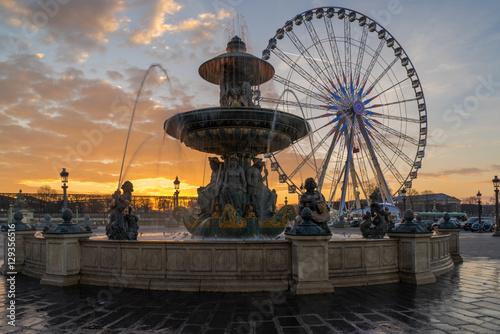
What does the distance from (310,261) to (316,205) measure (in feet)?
6.92

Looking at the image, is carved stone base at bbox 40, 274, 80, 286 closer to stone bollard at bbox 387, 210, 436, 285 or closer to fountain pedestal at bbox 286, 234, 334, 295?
fountain pedestal at bbox 286, 234, 334, 295

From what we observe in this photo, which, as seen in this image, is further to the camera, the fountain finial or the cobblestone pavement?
the fountain finial

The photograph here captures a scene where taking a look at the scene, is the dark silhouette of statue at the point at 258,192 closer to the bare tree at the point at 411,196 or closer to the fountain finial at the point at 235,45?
the fountain finial at the point at 235,45

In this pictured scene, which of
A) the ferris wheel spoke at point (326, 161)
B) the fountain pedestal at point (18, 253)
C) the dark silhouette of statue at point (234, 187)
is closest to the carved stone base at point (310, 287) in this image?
the dark silhouette of statue at point (234, 187)

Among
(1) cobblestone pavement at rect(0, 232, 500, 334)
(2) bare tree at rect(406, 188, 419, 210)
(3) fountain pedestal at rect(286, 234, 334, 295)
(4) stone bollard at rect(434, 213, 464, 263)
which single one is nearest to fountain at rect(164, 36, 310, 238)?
(3) fountain pedestal at rect(286, 234, 334, 295)

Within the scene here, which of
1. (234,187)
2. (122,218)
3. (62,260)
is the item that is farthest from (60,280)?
(234,187)

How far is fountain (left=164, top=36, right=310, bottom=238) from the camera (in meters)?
10.3

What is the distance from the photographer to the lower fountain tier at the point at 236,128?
1023 centimetres

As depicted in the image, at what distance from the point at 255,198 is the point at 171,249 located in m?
4.83

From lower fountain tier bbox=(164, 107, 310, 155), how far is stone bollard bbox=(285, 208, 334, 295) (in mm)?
4639

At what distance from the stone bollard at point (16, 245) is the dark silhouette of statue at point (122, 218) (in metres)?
2.17

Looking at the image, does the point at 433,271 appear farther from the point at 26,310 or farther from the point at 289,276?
the point at 26,310

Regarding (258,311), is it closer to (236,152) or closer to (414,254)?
(414,254)

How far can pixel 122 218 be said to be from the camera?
8523 millimetres
